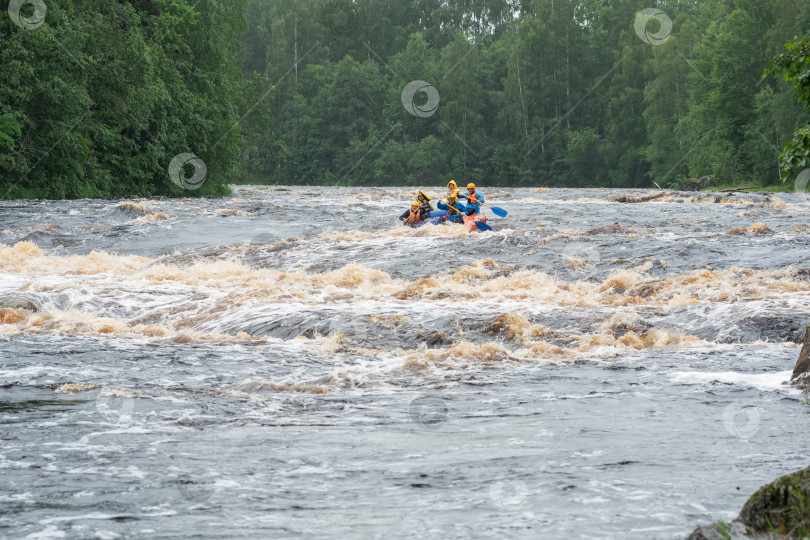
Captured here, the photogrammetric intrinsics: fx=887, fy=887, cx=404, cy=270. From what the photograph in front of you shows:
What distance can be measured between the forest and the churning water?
8.82 feet

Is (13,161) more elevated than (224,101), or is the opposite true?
(224,101)

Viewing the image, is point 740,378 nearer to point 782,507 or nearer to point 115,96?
point 782,507

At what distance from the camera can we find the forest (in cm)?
2995

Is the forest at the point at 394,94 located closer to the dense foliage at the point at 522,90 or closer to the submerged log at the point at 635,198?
the dense foliage at the point at 522,90

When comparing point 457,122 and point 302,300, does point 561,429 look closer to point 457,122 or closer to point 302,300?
point 302,300

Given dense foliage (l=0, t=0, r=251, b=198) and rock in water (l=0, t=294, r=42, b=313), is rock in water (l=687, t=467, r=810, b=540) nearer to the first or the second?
rock in water (l=0, t=294, r=42, b=313)

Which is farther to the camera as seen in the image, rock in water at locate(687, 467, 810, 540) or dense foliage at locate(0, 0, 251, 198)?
dense foliage at locate(0, 0, 251, 198)

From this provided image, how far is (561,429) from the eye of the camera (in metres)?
6.62

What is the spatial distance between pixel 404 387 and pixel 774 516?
466cm

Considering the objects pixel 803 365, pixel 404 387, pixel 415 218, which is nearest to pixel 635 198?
pixel 415 218

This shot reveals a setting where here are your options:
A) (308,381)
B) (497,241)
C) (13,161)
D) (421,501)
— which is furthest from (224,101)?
(421,501)

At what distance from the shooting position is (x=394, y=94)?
242 feet

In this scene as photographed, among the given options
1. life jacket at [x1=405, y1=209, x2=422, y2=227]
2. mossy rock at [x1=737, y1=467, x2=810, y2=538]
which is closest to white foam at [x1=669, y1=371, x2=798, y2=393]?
mossy rock at [x1=737, y1=467, x2=810, y2=538]

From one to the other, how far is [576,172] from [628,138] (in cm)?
441
